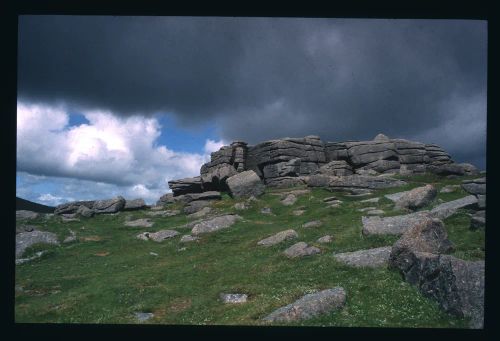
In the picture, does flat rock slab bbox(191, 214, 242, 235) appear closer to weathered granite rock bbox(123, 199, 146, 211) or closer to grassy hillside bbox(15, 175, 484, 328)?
grassy hillside bbox(15, 175, 484, 328)

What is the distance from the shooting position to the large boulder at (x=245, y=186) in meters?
68.3

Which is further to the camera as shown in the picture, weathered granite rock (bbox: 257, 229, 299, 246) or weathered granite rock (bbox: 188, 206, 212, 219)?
weathered granite rock (bbox: 188, 206, 212, 219)

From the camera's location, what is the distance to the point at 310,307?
18.8m

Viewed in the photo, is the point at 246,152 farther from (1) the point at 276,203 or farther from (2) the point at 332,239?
(2) the point at 332,239

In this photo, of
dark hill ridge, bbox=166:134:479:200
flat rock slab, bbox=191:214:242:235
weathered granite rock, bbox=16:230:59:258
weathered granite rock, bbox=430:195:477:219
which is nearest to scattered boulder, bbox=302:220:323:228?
flat rock slab, bbox=191:214:242:235

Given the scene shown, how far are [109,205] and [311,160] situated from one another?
151 ft

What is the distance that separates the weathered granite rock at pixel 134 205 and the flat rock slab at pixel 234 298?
168 ft

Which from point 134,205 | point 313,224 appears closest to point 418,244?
point 313,224

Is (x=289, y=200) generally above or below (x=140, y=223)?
above

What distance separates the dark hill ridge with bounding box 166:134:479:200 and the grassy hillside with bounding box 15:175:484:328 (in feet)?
125

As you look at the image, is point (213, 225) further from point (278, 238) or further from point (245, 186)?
point (245, 186)

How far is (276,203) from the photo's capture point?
59531mm

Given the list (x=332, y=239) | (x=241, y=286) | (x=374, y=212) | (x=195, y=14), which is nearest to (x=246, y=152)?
(x=374, y=212)

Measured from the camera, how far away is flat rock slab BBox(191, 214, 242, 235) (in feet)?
142
